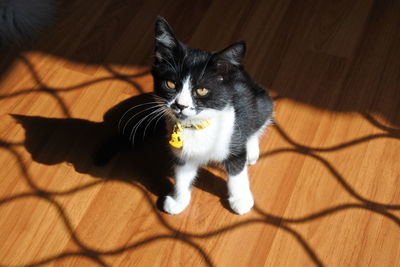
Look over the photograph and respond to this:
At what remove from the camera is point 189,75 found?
3.67 ft

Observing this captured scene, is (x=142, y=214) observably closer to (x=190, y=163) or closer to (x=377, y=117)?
(x=190, y=163)

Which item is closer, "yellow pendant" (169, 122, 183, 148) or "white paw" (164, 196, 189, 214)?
"yellow pendant" (169, 122, 183, 148)

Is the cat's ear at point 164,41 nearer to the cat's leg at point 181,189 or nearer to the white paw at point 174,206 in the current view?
the cat's leg at point 181,189

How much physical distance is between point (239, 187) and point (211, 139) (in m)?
0.23

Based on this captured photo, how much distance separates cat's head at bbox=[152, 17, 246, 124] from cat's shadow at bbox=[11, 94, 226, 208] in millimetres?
404

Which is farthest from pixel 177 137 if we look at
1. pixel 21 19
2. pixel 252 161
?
pixel 21 19

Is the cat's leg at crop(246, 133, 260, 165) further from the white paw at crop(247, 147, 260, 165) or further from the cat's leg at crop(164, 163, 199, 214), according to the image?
the cat's leg at crop(164, 163, 199, 214)

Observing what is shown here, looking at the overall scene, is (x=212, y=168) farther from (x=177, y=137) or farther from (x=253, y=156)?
(x=177, y=137)

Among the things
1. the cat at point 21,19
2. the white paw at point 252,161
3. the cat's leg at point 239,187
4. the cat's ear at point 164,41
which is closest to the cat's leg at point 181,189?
the cat's leg at point 239,187

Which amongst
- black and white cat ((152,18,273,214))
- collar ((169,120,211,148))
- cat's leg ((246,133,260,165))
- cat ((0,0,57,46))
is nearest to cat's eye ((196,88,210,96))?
black and white cat ((152,18,273,214))

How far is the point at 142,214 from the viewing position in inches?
58.1

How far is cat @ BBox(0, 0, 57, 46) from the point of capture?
193 cm

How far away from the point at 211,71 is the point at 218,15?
2.92 feet

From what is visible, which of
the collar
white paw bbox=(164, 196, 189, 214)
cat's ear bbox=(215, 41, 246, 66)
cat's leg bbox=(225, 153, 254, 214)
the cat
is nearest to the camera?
cat's ear bbox=(215, 41, 246, 66)
